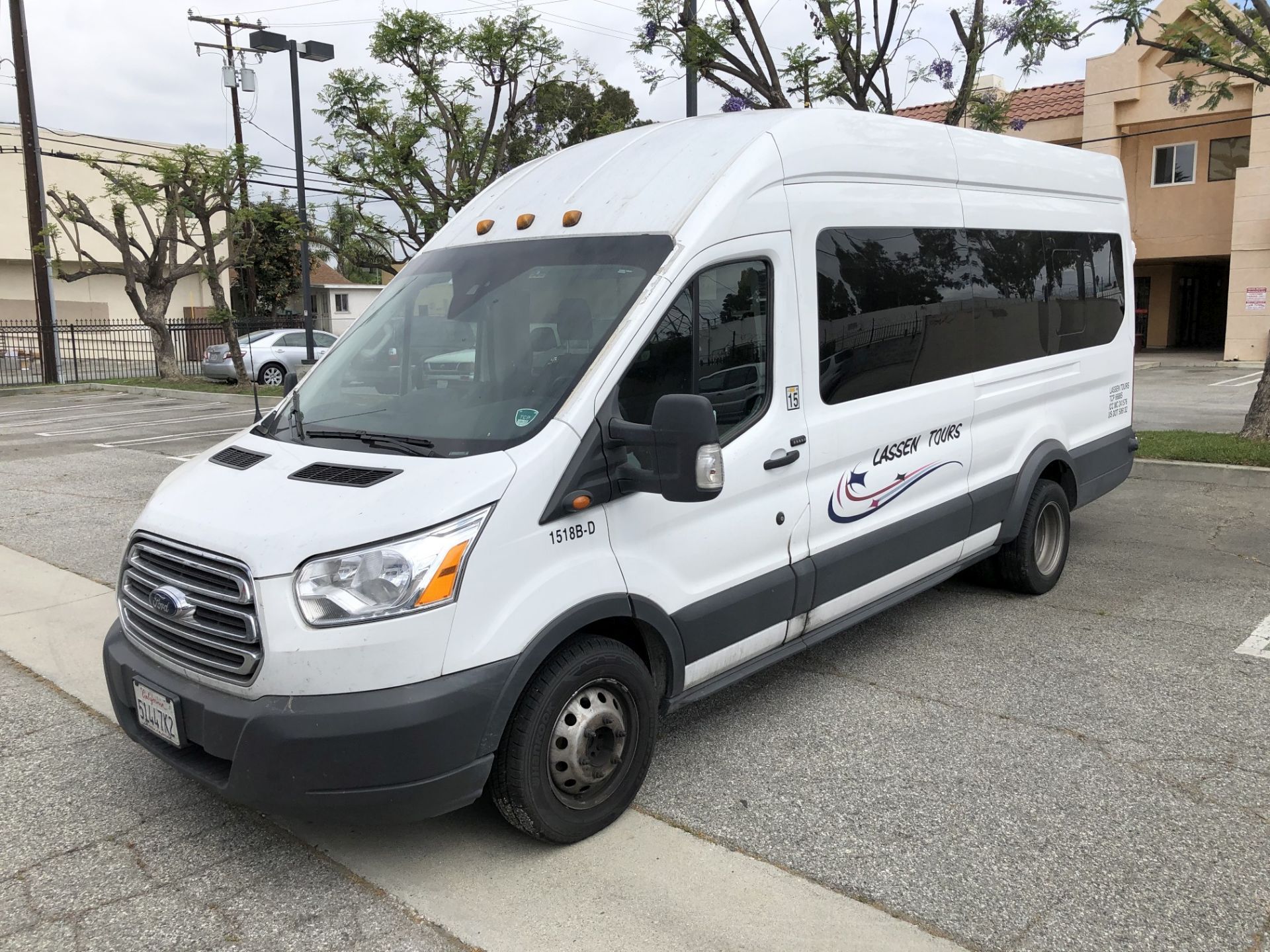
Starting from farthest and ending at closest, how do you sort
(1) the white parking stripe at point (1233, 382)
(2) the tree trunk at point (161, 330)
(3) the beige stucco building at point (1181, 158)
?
(2) the tree trunk at point (161, 330), (3) the beige stucco building at point (1181, 158), (1) the white parking stripe at point (1233, 382)

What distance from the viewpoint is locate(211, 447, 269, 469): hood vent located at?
12.1 feet

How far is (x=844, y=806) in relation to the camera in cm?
373

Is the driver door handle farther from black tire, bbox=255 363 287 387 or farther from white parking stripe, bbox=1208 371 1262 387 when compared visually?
black tire, bbox=255 363 287 387

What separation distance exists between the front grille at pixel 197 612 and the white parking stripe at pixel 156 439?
10103 mm

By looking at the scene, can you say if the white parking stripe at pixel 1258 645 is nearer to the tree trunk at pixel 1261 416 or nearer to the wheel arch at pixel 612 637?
the wheel arch at pixel 612 637

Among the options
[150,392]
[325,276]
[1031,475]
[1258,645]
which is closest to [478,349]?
[1031,475]

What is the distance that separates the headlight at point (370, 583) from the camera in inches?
118

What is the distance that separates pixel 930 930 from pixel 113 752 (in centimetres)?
331

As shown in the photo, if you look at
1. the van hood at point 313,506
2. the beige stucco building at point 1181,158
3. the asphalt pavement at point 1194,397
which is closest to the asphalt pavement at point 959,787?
the van hood at point 313,506

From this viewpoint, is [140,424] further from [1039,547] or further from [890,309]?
[890,309]

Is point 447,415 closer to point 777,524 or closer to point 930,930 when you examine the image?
point 777,524

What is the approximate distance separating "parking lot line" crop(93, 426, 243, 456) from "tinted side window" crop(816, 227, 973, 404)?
1037cm

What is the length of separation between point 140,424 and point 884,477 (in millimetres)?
14514

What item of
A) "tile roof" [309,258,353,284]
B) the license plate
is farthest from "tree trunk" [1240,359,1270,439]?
"tile roof" [309,258,353,284]
